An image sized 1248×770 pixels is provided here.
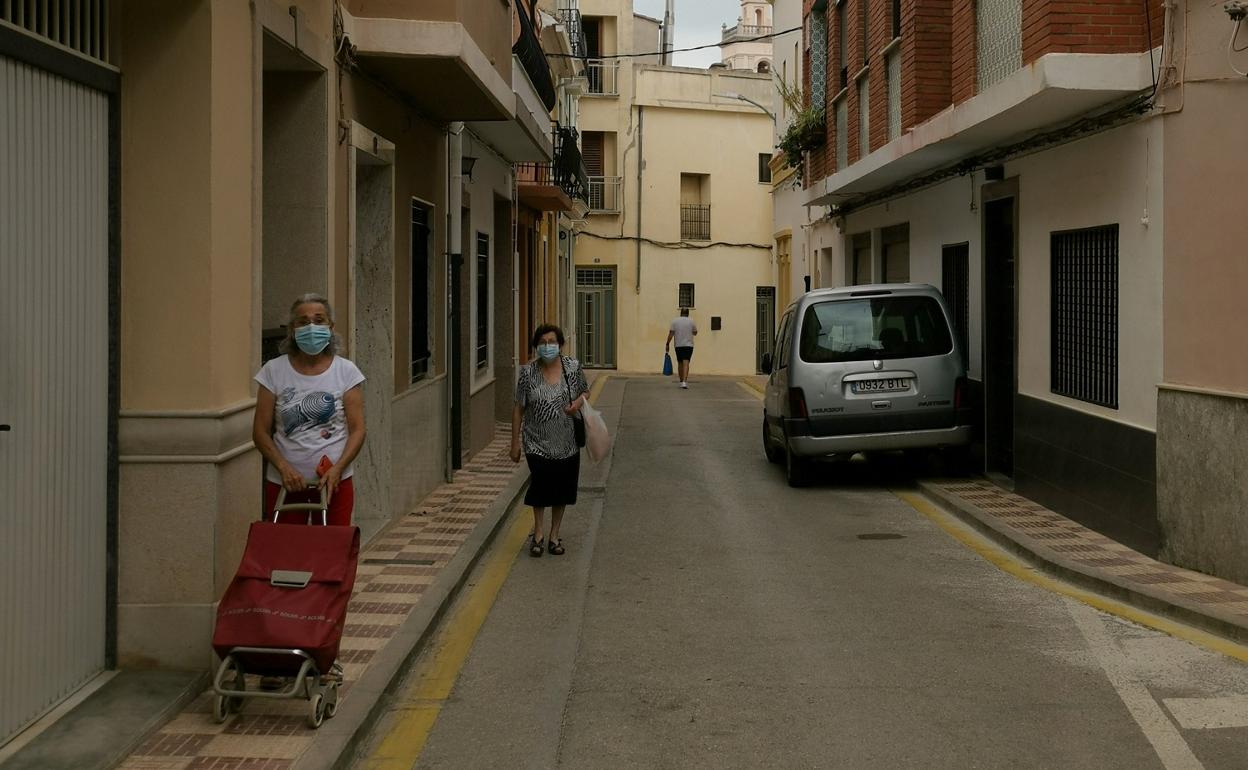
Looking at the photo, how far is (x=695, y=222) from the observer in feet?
135

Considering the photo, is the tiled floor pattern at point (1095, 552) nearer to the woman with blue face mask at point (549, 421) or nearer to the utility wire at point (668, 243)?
the woman with blue face mask at point (549, 421)

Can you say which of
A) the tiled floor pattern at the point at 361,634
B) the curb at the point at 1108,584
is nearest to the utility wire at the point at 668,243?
the tiled floor pattern at the point at 361,634

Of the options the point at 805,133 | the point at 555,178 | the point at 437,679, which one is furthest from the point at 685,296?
the point at 437,679

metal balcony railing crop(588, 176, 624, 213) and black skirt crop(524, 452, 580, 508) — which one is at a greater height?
metal balcony railing crop(588, 176, 624, 213)

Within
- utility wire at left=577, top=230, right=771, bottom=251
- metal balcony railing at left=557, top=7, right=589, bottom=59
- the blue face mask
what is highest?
metal balcony railing at left=557, top=7, right=589, bottom=59

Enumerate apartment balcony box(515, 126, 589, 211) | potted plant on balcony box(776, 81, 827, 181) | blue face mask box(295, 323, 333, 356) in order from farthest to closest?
apartment balcony box(515, 126, 589, 211)
potted plant on balcony box(776, 81, 827, 181)
blue face mask box(295, 323, 333, 356)

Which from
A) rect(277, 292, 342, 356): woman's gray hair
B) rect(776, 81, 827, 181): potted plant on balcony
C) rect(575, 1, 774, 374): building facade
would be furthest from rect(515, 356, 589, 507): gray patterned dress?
rect(575, 1, 774, 374): building facade

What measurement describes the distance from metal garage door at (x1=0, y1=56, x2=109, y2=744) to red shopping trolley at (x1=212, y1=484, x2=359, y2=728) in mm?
711

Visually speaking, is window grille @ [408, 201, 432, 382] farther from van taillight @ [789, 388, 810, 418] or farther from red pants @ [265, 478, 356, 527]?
red pants @ [265, 478, 356, 527]

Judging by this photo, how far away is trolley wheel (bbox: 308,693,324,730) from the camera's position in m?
5.70

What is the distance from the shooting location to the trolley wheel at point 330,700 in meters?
5.83

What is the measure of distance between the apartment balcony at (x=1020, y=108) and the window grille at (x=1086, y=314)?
1.00 m

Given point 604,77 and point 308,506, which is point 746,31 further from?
point 308,506

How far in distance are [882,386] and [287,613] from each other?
348 inches
